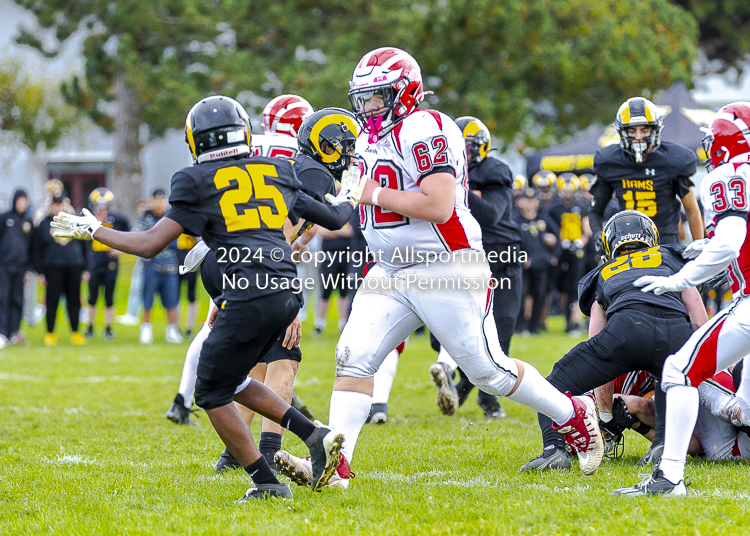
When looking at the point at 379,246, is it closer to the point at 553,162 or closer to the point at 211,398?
the point at 211,398

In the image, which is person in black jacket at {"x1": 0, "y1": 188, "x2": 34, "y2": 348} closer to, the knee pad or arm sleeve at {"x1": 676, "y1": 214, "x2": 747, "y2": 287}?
the knee pad

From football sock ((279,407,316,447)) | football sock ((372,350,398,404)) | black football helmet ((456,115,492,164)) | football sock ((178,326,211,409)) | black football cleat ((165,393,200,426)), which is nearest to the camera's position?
football sock ((279,407,316,447))

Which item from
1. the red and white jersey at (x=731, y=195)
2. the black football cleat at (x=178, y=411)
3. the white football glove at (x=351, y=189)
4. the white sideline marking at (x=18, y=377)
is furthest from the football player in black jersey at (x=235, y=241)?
the white sideline marking at (x=18, y=377)

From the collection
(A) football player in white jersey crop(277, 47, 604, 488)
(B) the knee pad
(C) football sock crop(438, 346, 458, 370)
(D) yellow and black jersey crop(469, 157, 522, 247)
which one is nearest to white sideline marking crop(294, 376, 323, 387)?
(C) football sock crop(438, 346, 458, 370)

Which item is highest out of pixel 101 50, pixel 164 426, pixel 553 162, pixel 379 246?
pixel 101 50

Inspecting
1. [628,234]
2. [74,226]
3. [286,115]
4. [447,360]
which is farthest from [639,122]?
[74,226]

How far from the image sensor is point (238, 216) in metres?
3.61

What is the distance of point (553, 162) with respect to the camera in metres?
18.2

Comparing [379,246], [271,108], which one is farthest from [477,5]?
[379,246]

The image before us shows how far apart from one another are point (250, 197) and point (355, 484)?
4.86ft

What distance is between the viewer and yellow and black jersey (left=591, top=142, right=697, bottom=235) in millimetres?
6109

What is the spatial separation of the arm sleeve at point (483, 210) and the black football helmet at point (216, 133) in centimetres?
266

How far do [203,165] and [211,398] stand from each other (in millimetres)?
986

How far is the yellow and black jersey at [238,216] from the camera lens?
3.59m
